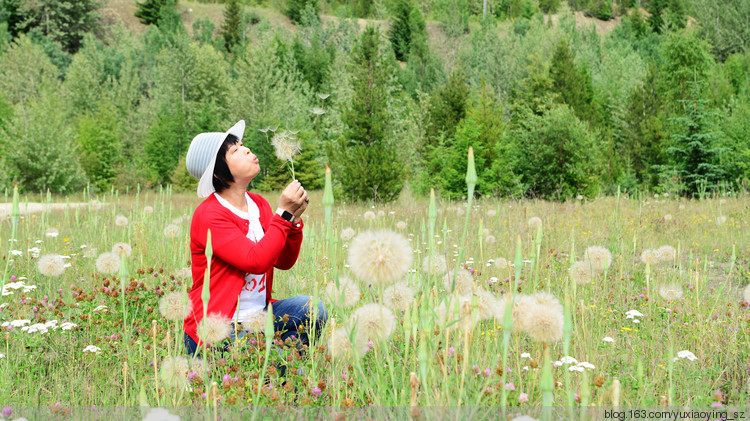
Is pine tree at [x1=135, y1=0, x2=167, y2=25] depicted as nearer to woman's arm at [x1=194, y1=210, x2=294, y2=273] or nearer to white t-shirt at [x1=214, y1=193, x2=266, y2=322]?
white t-shirt at [x1=214, y1=193, x2=266, y2=322]

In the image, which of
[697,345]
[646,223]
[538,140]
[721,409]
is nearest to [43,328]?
[721,409]

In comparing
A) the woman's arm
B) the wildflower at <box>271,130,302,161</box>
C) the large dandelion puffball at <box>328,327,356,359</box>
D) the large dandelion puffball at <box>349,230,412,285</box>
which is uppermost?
the wildflower at <box>271,130,302,161</box>

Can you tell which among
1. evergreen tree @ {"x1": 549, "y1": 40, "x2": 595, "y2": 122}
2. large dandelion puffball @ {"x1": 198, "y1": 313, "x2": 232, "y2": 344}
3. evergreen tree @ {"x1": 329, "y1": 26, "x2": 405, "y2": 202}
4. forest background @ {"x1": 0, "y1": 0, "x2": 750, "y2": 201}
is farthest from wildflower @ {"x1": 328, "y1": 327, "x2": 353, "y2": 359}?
evergreen tree @ {"x1": 549, "y1": 40, "x2": 595, "y2": 122}

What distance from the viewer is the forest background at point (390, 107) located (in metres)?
13.7

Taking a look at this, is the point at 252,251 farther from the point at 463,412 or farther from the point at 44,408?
the point at 463,412

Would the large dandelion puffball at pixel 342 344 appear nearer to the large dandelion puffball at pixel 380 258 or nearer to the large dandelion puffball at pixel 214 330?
the large dandelion puffball at pixel 380 258

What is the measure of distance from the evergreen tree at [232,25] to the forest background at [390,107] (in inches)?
8.0

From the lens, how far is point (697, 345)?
290 centimetres

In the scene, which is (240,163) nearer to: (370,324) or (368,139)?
(370,324)

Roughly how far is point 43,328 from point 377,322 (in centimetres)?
205

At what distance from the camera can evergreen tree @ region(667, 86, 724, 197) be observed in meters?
12.1

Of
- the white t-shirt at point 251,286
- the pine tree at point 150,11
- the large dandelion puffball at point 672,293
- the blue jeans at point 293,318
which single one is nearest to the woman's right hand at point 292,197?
the white t-shirt at point 251,286

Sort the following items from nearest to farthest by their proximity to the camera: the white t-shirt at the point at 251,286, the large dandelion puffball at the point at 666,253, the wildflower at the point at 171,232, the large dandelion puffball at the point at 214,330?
1. the large dandelion puffball at the point at 214,330
2. the white t-shirt at the point at 251,286
3. the large dandelion puffball at the point at 666,253
4. the wildflower at the point at 171,232

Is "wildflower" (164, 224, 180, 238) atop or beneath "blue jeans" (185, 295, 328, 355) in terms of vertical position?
beneath
